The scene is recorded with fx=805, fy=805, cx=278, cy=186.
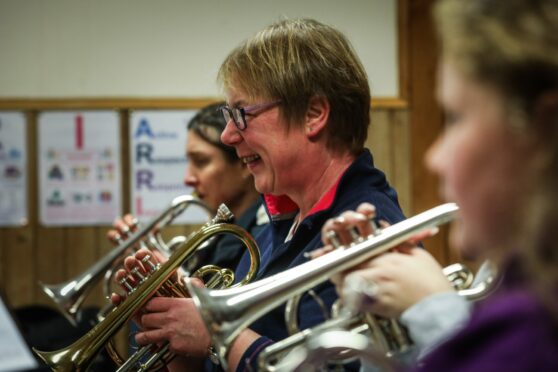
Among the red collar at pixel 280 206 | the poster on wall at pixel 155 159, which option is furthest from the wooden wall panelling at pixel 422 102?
the red collar at pixel 280 206

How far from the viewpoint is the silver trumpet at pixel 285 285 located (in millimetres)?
1231

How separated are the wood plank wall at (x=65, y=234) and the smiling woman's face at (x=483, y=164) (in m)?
3.86

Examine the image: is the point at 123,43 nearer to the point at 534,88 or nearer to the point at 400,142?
the point at 400,142

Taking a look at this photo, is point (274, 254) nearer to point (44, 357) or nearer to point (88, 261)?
point (44, 357)

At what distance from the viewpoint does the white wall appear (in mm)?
4664

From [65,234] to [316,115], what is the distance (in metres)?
3.20

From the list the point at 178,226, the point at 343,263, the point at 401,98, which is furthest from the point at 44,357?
the point at 401,98

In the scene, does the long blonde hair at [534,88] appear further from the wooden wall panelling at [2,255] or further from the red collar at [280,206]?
the wooden wall panelling at [2,255]

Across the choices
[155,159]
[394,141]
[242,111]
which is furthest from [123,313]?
[394,141]

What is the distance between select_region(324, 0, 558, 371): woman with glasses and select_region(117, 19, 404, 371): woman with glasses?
0.85 m

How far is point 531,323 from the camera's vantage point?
30.7 inches

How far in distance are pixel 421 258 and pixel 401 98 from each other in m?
3.66

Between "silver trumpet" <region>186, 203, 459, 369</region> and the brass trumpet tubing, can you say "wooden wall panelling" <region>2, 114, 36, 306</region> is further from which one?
"silver trumpet" <region>186, 203, 459, 369</region>

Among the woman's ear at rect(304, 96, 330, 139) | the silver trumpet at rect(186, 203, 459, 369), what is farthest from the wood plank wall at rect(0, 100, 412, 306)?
the silver trumpet at rect(186, 203, 459, 369)
